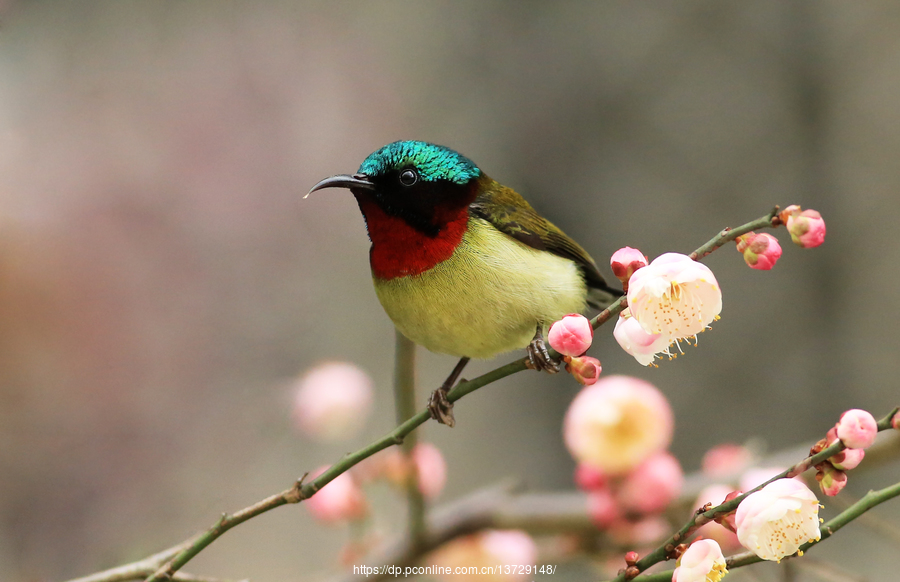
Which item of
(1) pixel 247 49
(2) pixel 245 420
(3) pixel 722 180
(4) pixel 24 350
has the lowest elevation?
(2) pixel 245 420

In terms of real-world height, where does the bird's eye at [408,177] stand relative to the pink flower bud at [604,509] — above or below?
above

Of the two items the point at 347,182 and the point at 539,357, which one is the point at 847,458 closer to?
the point at 539,357

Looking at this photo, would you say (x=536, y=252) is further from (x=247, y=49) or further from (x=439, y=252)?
(x=247, y=49)

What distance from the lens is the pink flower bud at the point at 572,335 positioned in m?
0.58

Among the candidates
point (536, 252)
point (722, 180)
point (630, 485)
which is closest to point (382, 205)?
point (536, 252)

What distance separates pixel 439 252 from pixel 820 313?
83.3 inches

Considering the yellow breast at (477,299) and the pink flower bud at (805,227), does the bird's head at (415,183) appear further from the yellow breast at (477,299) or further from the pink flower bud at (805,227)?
the pink flower bud at (805,227)

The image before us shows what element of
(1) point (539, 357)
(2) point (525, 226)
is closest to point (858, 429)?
(1) point (539, 357)

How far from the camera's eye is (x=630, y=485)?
3.72 feet

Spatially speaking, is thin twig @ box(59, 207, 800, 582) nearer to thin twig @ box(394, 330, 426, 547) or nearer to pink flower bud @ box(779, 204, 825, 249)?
pink flower bud @ box(779, 204, 825, 249)

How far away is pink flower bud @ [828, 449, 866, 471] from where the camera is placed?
52 cm

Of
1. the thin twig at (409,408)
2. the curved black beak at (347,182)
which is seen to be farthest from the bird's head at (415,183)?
the thin twig at (409,408)

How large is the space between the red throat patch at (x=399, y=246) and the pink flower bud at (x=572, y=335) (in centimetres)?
32

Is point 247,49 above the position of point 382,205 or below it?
above
